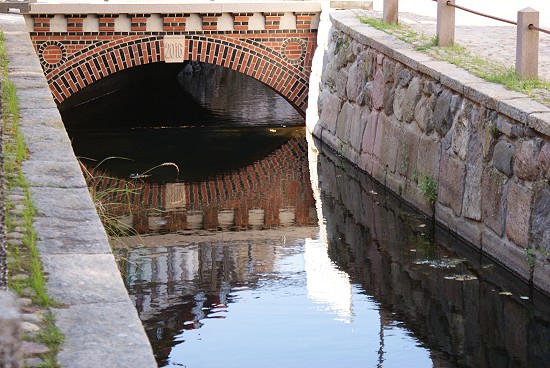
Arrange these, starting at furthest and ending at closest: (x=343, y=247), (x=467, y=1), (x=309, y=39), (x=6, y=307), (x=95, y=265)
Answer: (x=467, y=1) → (x=309, y=39) → (x=343, y=247) → (x=95, y=265) → (x=6, y=307)

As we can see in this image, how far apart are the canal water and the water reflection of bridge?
0.7 inches

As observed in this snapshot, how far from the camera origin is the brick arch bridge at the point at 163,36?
534 inches

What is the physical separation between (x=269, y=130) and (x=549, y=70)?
18.7ft

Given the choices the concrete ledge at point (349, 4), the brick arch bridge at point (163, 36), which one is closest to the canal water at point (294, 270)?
the brick arch bridge at point (163, 36)

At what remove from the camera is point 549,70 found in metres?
9.22

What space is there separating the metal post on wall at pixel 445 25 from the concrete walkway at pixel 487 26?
258 millimetres

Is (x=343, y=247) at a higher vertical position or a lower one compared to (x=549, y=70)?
lower

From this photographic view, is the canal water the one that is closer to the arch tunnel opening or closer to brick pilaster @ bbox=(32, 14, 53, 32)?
the arch tunnel opening

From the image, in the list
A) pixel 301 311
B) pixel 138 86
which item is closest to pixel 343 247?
pixel 301 311

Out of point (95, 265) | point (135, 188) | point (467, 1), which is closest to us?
point (95, 265)

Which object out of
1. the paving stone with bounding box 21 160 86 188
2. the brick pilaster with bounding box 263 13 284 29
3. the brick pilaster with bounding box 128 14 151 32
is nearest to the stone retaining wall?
the brick pilaster with bounding box 263 13 284 29

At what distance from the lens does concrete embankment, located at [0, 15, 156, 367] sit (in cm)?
359

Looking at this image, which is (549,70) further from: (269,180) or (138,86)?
(138,86)

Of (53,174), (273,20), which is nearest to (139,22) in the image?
(273,20)
